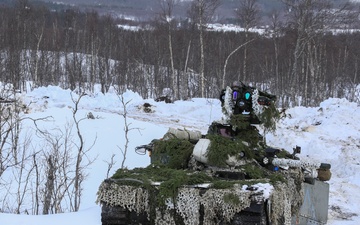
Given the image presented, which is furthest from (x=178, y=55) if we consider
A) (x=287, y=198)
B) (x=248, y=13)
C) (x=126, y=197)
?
(x=126, y=197)

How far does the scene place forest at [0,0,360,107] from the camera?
105ft

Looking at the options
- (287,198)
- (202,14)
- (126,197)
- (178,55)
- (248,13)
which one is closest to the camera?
(126,197)

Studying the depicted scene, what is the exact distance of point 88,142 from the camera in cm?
1606

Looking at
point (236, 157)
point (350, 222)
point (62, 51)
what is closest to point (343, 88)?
point (62, 51)

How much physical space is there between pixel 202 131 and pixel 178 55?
953 inches

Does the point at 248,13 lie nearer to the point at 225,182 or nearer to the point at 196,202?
the point at 225,182

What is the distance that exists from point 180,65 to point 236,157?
33671 mm

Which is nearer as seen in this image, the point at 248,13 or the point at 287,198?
the point at 287,198

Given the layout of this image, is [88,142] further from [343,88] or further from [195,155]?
[343,88]

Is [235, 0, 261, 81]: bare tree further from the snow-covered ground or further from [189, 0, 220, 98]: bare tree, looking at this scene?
the snow-covered ground

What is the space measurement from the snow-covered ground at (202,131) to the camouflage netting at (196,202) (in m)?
2.11

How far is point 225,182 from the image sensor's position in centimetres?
479

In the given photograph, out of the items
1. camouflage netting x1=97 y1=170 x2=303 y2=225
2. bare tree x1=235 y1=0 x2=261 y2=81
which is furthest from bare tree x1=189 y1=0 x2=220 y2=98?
camouflage netting x1=97 y1=170 x2=303 y2=225

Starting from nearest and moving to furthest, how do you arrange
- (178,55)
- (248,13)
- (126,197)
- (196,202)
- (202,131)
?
(196,202), (126,197), (202,131), (248,13), (178,55)
